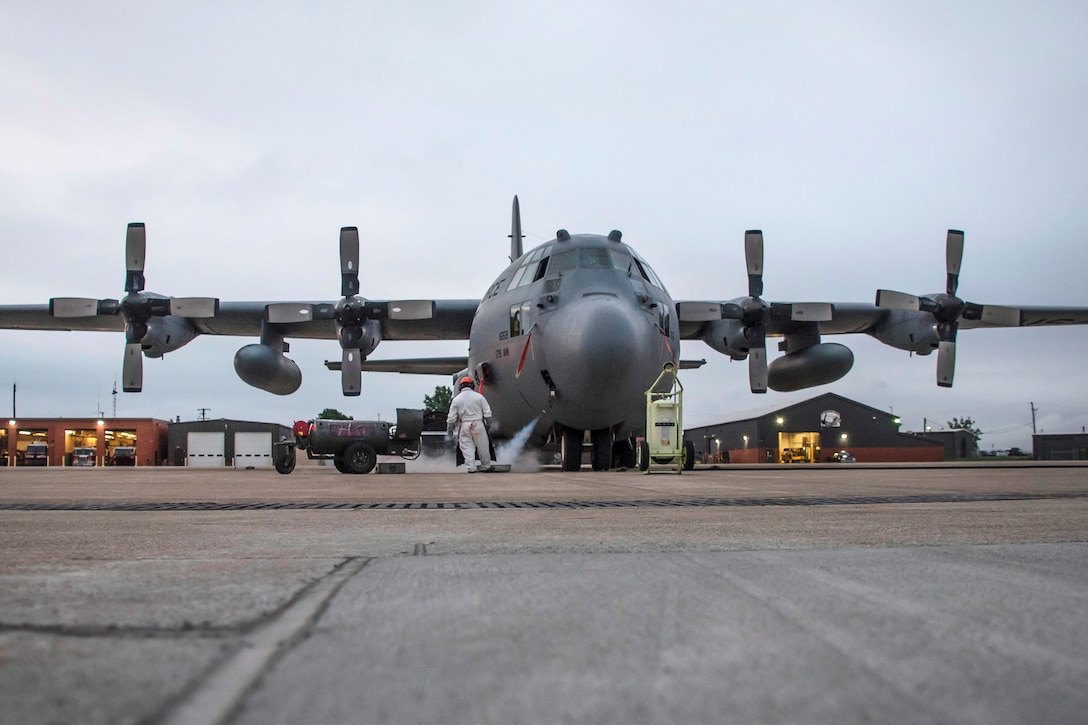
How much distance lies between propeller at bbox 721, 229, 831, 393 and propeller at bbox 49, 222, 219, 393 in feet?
38.0

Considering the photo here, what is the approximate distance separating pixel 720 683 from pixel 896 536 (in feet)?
7.38

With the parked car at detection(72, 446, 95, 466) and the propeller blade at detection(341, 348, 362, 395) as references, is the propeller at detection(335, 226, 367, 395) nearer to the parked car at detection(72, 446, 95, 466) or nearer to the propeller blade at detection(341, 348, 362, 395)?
the propeller blade at detection(341, 348, 362, 395)

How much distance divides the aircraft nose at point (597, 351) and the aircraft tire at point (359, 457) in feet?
11.3

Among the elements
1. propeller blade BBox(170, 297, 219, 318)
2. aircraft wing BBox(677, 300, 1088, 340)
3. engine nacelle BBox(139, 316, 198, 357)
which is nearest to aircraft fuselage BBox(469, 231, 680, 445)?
aircraft wing BBox(677, 300, 1088, 340)

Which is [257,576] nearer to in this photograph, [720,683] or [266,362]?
[720,683]

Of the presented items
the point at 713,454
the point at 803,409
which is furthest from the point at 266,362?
the point at 713,454

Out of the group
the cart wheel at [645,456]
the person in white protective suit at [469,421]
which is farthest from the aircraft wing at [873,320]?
the person in white protective suit at [469,421]

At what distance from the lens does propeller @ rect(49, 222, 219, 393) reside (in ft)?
56.2

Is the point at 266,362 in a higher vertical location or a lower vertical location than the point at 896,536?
higher

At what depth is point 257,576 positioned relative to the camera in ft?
6.50

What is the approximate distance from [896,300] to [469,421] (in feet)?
34.6

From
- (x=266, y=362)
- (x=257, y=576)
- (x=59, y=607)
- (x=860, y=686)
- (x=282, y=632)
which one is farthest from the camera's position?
(x=266, y=362)

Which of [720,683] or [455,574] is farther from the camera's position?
[455,574]

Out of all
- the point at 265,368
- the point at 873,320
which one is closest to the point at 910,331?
the point at 873,320
